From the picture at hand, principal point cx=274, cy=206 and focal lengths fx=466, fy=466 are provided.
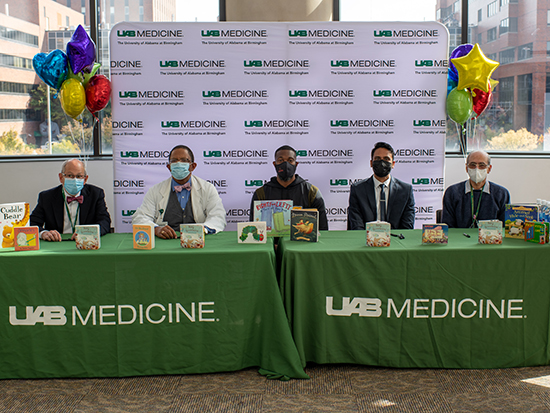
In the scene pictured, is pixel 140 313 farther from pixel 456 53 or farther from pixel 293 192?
pixel 456 53

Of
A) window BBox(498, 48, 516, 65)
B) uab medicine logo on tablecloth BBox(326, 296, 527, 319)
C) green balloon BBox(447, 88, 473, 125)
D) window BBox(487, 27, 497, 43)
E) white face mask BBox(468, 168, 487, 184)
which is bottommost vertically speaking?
uab medicine logo on tablecloth BBox(326, 296, 527, 319)

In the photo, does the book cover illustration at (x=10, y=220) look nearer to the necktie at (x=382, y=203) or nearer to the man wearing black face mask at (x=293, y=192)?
the man wearing black face mask at (x=293, y=192)

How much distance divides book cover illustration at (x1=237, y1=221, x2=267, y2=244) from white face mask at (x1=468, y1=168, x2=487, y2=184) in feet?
5.48

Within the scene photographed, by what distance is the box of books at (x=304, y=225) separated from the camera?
2754mm

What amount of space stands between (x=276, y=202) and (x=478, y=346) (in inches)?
56.3

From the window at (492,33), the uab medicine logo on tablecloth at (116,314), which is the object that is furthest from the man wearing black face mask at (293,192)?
the window at (492,33)

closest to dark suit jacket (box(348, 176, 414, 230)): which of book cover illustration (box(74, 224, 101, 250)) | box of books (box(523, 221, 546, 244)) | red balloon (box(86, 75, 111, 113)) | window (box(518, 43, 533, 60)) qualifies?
box of books (box(523, 221, 546, 244))

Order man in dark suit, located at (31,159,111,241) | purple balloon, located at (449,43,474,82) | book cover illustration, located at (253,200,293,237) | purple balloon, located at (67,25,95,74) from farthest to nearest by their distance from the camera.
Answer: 1. purple balloon, located at (449,43,474,82)
2. purple balloon, located at (67,25,95,74)
3. man in dark suit, located at (31,159,111,241)
4. book cover illustration, located at (253,200,293,237)

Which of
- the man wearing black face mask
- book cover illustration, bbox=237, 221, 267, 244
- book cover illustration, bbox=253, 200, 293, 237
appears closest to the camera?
book cover illustration, bbox=237, 221, 267, 244

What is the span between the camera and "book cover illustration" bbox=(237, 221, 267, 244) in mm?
2703

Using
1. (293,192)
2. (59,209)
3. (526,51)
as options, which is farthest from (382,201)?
(526,51)

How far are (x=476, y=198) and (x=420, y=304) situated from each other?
1215 mm

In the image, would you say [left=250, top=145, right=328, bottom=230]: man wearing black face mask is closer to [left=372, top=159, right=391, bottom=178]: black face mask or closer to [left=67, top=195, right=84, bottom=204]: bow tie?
[left=372, top=159, right=391, bottom=178]: black face mask

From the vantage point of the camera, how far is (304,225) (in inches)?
109
